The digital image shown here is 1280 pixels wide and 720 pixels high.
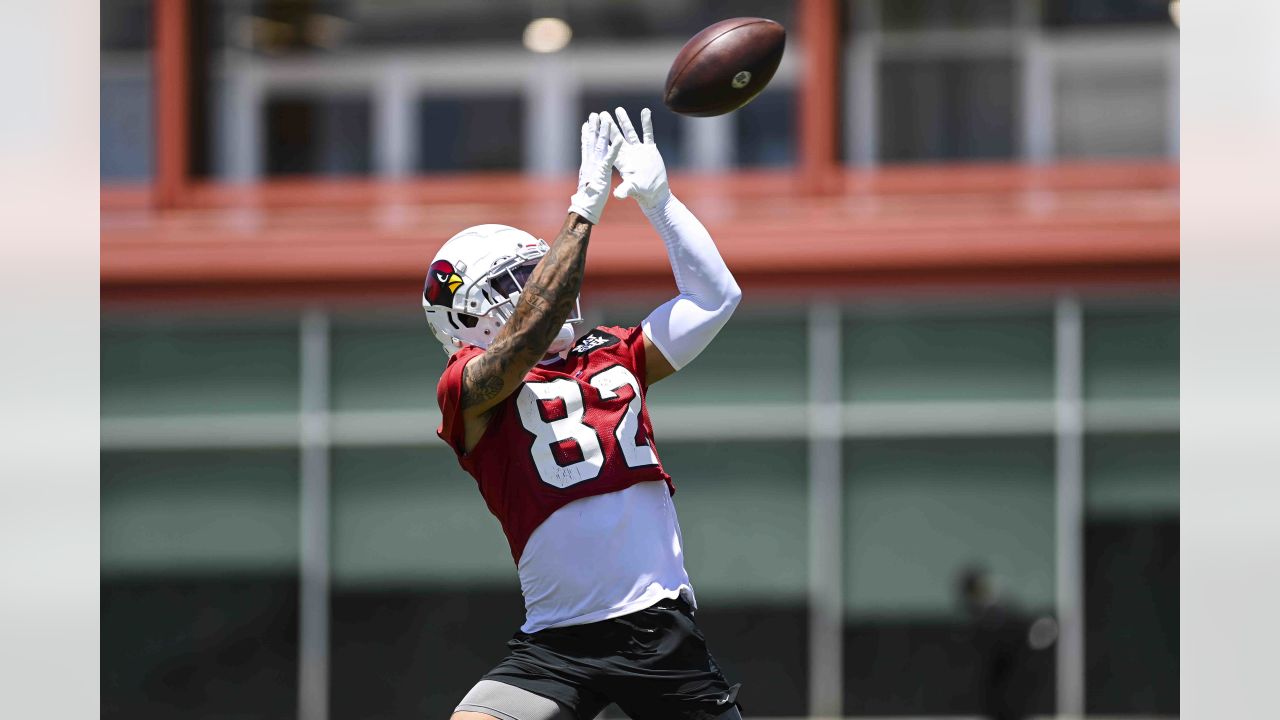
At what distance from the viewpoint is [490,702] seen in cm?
402

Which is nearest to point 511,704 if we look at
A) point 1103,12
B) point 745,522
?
point 745,522

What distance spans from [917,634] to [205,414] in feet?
17.2

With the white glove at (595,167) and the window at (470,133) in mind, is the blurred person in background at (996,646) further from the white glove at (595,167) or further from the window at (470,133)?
the white glove at (595,167)

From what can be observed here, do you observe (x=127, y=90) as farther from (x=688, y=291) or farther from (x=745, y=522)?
(x=688, y=291)

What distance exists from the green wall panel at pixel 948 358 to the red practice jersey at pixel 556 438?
22.7 ft

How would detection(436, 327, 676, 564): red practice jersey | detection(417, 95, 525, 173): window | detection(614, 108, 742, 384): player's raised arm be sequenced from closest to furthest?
detection(436, 327, 676, 564): red practice jersey → detection(614, 108, 742, 384): player's raised arm → detection(417, 95, 525, 173): window

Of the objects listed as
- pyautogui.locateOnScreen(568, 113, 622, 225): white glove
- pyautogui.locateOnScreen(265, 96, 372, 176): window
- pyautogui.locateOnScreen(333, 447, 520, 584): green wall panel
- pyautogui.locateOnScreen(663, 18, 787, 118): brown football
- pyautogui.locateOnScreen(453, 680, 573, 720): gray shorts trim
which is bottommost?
pyautogui.locateOnScreen(333, 447, 520, 584): green wall panel

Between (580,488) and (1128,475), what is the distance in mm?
7660

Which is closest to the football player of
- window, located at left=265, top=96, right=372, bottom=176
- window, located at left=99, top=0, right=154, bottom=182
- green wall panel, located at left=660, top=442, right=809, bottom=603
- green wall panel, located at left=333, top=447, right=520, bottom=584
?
green wall panel, located at left=660, top=442, right=809, bottom=603

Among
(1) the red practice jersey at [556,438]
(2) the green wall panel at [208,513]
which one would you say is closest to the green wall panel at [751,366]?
(2) the green wall panel at [208,513]

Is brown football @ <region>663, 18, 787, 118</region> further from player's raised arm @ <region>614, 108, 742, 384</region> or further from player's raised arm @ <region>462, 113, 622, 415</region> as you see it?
player's raised arm @ <region>462, 113, 622, 415</region>

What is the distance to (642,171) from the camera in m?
4.22

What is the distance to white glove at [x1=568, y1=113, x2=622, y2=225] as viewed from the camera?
4.04 m

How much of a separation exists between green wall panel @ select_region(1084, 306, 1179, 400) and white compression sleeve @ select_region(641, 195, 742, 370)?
7204 mm
